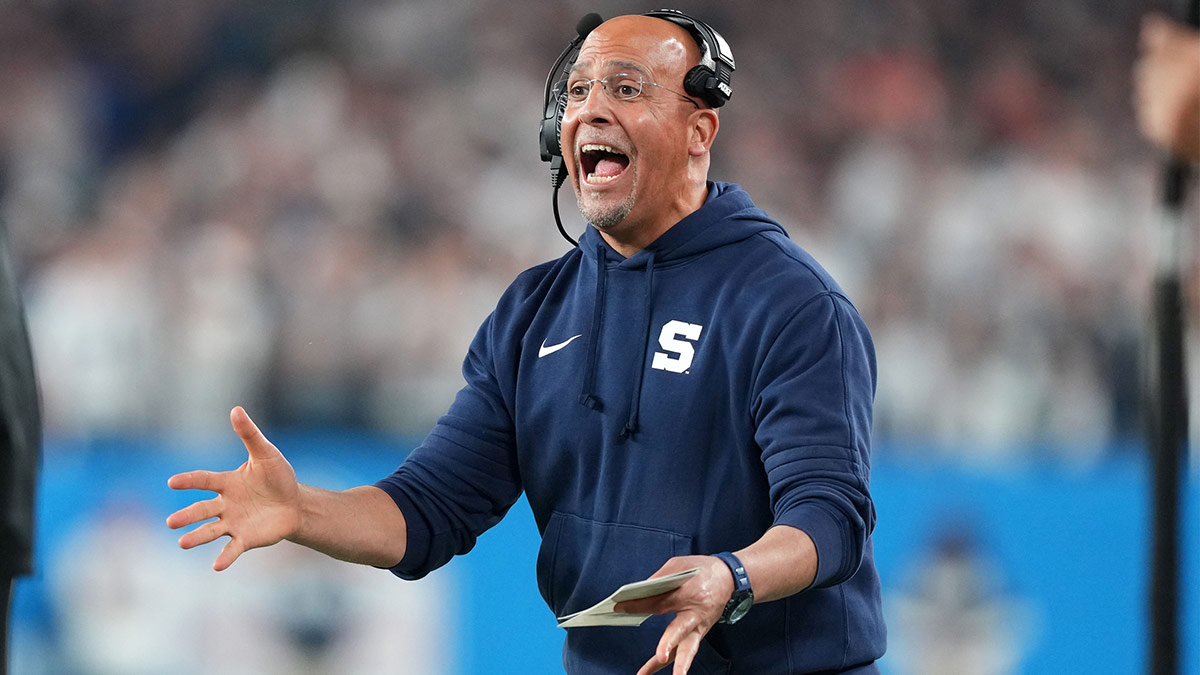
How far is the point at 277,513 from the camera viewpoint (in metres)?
2.29

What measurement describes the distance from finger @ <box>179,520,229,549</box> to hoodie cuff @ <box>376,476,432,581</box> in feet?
1.09

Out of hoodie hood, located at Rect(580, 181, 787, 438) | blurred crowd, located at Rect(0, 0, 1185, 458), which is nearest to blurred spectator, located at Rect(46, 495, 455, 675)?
blurred crowd, located at Rect(0, 0, 1185, 458)

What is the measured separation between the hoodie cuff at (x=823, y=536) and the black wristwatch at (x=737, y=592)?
13 centimetres

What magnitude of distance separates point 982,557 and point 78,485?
10.3 ft

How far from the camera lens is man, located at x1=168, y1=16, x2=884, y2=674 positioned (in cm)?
216

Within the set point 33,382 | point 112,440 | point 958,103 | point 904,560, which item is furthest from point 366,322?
point 33,382

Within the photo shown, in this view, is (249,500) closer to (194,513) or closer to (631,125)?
(194,513)

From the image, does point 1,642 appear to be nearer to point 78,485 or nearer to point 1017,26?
point 78,485

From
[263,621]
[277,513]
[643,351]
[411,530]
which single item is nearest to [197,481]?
[277,513]

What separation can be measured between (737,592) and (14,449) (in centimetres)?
102

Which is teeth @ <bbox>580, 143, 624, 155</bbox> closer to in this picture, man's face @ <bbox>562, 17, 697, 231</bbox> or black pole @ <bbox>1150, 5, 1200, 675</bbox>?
man's face @ <bbox>562, 17, 697, 231</bbox>

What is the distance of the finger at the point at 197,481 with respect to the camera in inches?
84.7

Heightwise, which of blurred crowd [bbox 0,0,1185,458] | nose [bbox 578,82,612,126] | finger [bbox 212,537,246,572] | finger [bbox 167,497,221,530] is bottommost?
finger [bbox 212,537,246,572]

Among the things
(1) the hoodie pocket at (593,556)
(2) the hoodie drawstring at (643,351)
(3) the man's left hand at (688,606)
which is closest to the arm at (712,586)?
(3) the man's left hand at (688,606)
